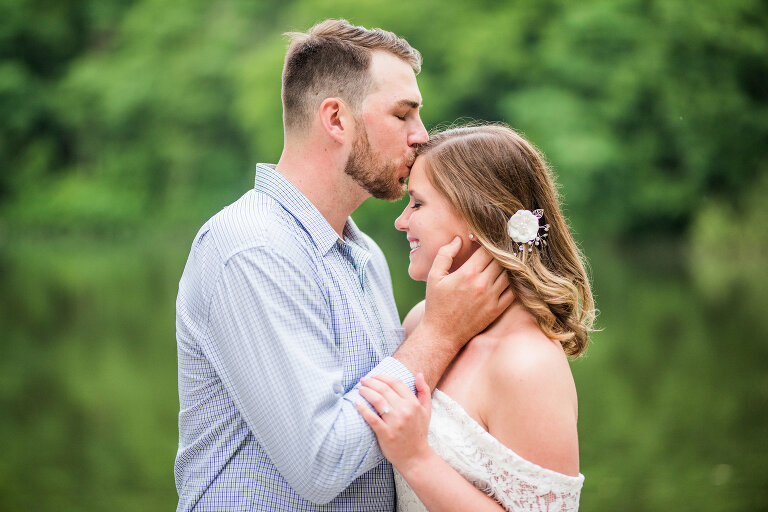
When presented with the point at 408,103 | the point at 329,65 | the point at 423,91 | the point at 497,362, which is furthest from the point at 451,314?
the point at 423,91

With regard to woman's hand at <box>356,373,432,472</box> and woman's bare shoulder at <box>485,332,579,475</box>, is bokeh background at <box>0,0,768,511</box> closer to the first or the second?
woman's bare shoulder at <box>485,332,579,475</box>

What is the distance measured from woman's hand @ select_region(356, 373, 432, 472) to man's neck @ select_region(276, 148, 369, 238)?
2.53ft

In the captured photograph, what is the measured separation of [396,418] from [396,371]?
16 centimetres

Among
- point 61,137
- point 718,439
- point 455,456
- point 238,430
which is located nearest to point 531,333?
point 455,456

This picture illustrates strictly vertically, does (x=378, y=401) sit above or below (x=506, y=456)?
below

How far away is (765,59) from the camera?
26141 millimetres

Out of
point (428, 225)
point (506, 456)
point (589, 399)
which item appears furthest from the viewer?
point (589, 399)

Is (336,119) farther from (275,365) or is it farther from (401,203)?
(401,203)

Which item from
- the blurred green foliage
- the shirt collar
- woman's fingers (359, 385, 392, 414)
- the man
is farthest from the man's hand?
the blurred green foliage

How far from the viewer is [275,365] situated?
2402 millimetres

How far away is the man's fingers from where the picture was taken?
9.22 ft

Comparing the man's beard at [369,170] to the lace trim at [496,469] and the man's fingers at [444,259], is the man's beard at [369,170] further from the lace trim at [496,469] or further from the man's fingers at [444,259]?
the lace trim at [496,469]

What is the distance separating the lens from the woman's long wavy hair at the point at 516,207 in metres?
2.79

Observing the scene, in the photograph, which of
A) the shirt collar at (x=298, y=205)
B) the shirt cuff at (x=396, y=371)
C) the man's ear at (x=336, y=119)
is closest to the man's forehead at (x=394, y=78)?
the man's ear at (x=336, y=119)
